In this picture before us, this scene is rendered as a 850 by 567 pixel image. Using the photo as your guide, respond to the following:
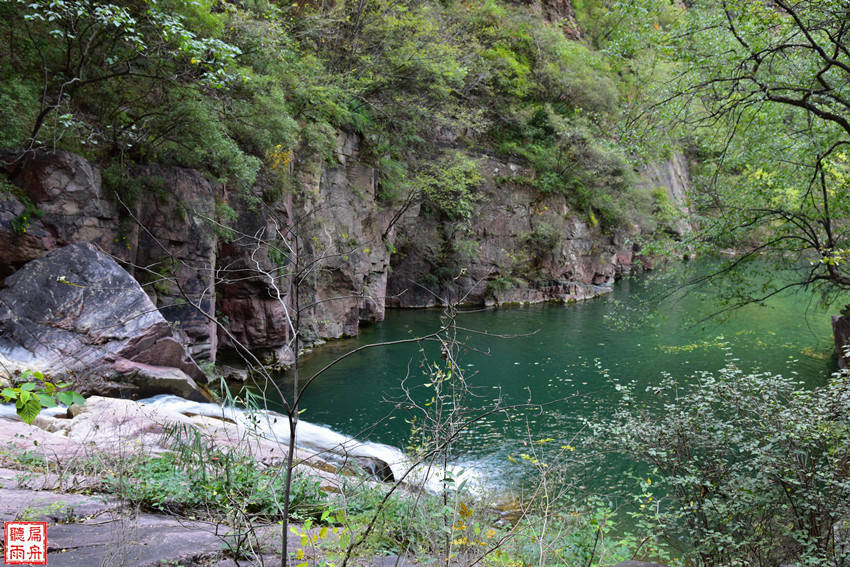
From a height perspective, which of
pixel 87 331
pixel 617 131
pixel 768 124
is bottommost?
pixel 87 331

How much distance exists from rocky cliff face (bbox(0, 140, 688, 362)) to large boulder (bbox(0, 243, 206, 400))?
53 cm

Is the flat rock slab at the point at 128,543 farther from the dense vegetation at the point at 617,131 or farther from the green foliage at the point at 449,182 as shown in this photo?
the green foliage at the point at 449,182

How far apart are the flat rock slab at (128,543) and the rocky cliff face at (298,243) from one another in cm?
137

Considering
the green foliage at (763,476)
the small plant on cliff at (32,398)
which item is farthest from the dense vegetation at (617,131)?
the small plant on cliff at (32,398)

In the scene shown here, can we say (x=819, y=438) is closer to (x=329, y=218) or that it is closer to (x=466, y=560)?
(x=466, y=560)

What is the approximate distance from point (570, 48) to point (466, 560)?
30331mm

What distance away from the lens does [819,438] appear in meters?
4.48

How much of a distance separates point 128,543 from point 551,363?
13.4m

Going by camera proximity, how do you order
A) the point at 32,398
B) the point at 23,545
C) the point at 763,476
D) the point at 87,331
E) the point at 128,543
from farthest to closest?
the point at 87,331
the point at 763,476
the point at 128,543
the point at 23,545
the point at 32,398

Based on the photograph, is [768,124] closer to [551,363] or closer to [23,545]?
[551,363]

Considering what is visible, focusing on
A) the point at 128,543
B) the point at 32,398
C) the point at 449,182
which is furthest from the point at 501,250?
the point at 32,398

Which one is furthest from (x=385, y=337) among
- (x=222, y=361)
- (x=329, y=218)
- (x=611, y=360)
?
(x=611, y=360)

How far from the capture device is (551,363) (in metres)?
15.3

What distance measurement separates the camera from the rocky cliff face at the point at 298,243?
340 inches
